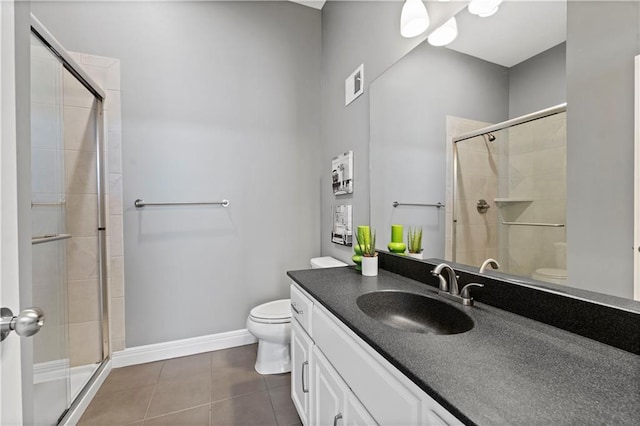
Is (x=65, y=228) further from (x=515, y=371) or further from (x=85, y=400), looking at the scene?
(x=515, y=371)

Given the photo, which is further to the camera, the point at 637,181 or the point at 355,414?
the point at 355,414

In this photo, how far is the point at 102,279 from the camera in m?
1.94

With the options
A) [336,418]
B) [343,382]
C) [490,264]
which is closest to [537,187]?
[490,264]

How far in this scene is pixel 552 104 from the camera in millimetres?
840

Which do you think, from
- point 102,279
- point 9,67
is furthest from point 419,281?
point 102,279

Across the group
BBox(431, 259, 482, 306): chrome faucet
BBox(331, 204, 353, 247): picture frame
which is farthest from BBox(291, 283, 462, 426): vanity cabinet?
BBox(331, 204, 353, 247): picture frame

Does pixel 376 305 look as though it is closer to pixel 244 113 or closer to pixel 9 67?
pixel 9 67

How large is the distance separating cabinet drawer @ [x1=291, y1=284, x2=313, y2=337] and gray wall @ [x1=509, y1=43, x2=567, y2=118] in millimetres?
1057

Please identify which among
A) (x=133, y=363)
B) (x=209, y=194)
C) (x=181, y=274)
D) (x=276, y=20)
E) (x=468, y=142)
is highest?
(x=276, y=20)

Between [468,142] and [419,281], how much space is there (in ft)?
2.14

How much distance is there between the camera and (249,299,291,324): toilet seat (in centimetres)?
183

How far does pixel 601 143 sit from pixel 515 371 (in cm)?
61

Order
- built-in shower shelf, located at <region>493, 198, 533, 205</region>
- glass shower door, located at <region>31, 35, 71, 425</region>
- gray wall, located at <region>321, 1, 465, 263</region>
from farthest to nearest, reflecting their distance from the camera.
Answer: gray wall, located at <region>321, 1, 465, 263</region>, glass shower door, located at <region>31, 35, 71, 425</region>, built-in shower shelf, located at <region>493, 198, 533, 205</region>

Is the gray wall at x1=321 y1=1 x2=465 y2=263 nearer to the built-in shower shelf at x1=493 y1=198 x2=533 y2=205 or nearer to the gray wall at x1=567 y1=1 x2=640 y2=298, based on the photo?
the gray wall at x1=567 y1=1 x2=640 y2=298
